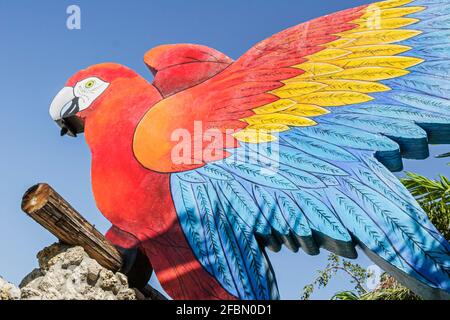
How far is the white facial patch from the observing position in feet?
21.1

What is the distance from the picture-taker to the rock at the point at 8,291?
190 inches

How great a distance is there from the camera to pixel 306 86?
580 centimetres

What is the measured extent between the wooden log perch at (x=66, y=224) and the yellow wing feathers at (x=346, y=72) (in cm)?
142

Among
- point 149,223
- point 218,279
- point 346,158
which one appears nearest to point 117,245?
point 149,223

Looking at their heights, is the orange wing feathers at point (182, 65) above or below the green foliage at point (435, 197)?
above

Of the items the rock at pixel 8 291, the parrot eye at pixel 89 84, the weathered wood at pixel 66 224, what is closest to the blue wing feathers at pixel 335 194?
the weathered wood at pixel 66 224

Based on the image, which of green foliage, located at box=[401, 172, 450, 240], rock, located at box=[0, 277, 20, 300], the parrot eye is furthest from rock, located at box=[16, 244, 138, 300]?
green foliage, located at box=[401, 172, 450, 240]

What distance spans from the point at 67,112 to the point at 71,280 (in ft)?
6.66

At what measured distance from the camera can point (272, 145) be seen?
5.44 metres

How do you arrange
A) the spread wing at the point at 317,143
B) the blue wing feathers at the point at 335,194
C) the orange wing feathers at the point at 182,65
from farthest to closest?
1. the orange wing feathers at the point at 182,65
2. the spread wing at the point at 317,143
3. the blue wing feathers at the point at 335,194

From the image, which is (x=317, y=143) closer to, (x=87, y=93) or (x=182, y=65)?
(x=182, y=65)

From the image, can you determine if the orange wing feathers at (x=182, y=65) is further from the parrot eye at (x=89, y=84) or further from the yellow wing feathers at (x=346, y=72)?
the yellow wing feathers at (x=346, y=72)

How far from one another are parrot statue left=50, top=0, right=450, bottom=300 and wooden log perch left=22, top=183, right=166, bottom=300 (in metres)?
0.22
